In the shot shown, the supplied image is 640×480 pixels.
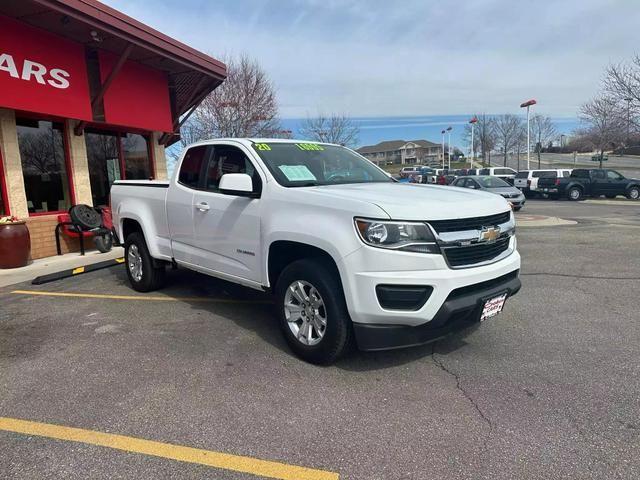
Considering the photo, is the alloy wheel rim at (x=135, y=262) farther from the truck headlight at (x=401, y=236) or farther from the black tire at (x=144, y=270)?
the truck headlight at (x=401, y=236)

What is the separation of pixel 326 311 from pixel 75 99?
891 cm

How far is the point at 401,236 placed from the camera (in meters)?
3.40

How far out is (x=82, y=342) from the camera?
470cm

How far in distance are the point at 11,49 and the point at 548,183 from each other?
25908 millimetres

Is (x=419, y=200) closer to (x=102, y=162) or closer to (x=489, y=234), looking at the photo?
(x=489, y=234)

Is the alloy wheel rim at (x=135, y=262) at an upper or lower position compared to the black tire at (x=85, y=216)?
lower

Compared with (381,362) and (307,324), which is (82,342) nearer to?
(307,324)

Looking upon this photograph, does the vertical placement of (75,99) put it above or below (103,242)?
above

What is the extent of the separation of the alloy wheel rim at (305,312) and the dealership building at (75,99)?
23.8 feet

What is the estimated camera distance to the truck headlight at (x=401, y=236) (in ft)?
11.1

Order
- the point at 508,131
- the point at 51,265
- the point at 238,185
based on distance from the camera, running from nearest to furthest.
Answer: the point at 238,185 → the point at 51,265 → the point at 508,131

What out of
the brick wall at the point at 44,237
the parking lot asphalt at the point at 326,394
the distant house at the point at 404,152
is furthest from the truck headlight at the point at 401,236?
the distant house at the point at 404,152

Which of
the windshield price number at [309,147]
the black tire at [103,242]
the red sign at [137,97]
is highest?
the red sign at [137,97]

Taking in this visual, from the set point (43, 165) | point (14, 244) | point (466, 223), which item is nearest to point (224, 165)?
point (466, 223)
